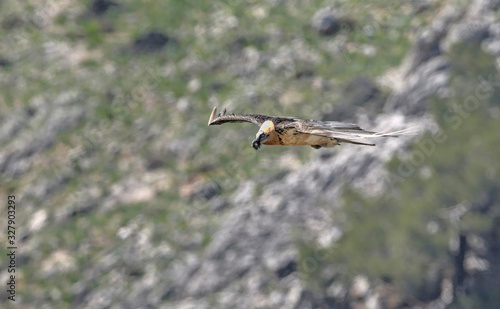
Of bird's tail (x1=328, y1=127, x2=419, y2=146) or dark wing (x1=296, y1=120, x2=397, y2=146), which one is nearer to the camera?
bird's tail (x1=328, y1=127, x2=419, y2=146)

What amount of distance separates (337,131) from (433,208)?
3085cm

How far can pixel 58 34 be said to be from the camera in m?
63.8

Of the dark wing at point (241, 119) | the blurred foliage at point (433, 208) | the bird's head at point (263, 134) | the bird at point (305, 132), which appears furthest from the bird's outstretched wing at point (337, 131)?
the blurred foliage at point (433, 208)

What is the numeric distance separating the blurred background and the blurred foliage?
0.24 feet

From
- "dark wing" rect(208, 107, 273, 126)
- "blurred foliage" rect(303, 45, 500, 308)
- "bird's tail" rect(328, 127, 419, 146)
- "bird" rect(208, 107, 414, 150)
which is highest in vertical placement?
"dark wing" rect(208, 107, 273, 126)

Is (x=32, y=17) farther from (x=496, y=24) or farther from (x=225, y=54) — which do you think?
(x=496, y=24)

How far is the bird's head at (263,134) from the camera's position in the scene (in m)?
20.1

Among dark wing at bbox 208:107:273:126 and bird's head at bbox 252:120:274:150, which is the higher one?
dark wing at bbox 208:107:273:126

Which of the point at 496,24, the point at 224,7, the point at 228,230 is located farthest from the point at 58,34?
the point at 496,24

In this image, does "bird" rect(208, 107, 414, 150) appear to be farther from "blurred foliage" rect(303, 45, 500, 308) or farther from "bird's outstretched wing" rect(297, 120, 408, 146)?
"blurred foliage" rect(303, 45, 500, 308)

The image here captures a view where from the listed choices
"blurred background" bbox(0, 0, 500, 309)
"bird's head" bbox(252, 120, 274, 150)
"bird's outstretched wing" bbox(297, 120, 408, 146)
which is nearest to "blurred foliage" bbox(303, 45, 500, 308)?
"blurred background" bbox(0, 0, 500, 309)

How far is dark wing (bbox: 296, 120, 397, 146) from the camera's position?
62.2 feet

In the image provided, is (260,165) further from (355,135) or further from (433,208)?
(355,135)

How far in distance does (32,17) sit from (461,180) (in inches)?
1265
